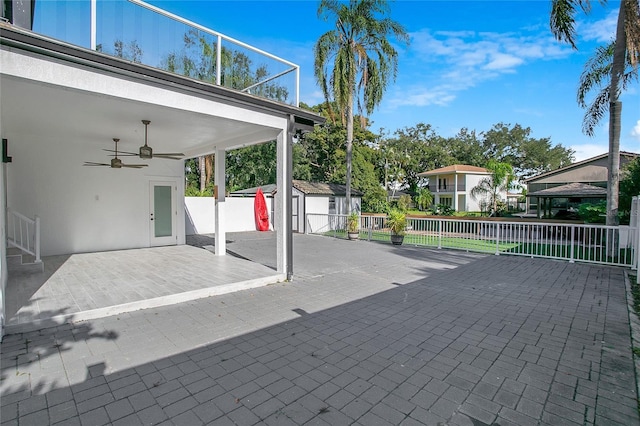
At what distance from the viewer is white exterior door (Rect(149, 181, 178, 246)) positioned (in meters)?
10.3

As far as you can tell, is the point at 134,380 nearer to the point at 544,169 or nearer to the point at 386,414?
the point at 386,414

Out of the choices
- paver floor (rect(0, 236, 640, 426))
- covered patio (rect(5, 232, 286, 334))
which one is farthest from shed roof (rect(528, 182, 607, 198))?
covered patio (rect(5, 232, 286, 334))

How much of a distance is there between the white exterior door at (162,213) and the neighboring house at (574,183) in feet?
70.8

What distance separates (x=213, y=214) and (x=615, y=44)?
54.0 feet

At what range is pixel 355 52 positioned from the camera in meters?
15.2

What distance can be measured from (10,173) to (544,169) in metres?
54.2

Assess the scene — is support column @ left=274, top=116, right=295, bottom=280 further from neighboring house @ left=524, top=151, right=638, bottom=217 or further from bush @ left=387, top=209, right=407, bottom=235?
neighboring house @ left=524, top=151, right=638, bottom=217

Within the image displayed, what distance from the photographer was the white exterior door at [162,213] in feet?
33.9

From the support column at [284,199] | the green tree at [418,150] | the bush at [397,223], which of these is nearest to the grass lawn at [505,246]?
the bush at [397,223]

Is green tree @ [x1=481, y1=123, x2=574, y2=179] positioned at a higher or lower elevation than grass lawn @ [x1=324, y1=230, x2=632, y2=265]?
higher

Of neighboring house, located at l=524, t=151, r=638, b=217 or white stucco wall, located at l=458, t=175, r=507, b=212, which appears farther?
Result: white stucco wall, located at l=458, t=175, r=507, b=212

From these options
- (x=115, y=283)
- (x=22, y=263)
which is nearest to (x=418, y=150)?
(x=115, y=283)

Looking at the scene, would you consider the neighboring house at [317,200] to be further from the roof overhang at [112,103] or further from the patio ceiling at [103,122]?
the roof overhang at [112,103]

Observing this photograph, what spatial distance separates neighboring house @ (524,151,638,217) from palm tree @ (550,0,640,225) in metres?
11.2
